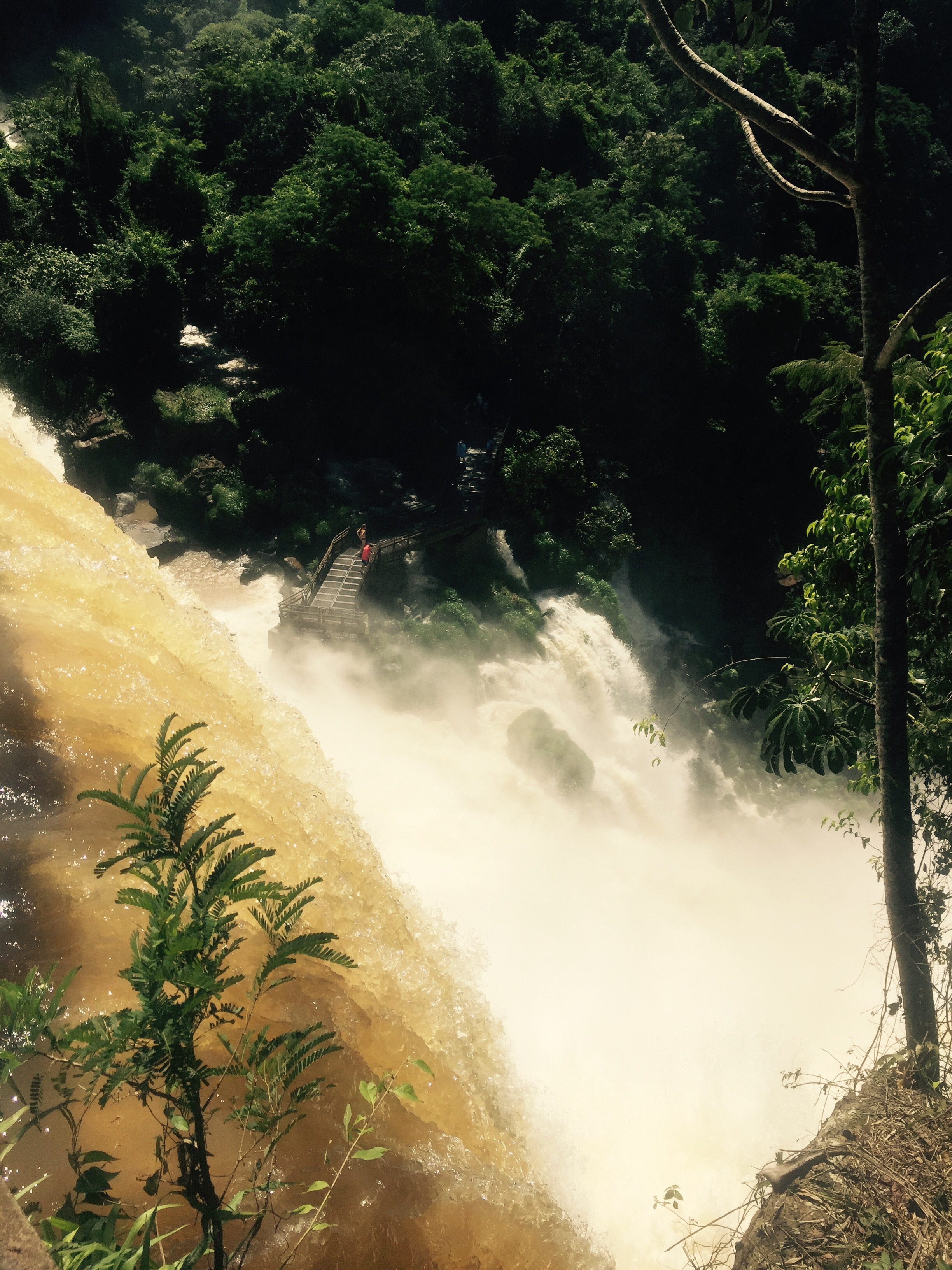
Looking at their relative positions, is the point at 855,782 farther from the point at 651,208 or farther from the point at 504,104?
the point at 504,104

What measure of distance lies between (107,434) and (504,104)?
53.7 feet

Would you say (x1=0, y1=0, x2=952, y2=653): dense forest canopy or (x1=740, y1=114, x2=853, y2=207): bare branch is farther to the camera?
(x1=0, y1=0, x2=952, y2=653): dense forest canopy

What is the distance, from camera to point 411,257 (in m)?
16.9

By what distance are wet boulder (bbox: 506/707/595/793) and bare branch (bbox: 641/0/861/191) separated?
35.9 feet

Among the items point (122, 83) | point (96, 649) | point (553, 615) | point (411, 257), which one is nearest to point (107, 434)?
point (411, 257)

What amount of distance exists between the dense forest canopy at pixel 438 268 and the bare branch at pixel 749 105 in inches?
536

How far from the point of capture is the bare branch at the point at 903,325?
3617 mm

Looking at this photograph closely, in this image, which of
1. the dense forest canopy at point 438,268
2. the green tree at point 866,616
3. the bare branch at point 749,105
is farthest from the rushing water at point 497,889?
the bare branch at point 749,105

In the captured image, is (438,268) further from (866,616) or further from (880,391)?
(880,391)

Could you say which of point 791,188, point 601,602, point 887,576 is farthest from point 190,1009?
point 601,602

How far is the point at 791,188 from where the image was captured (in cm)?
A: 421

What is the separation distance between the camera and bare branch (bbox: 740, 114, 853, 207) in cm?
381

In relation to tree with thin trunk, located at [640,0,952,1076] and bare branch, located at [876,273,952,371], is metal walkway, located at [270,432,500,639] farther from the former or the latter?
bare branch, located at [876,273,952,371]

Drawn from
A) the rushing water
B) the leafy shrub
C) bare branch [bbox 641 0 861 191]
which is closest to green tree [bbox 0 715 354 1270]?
the rushing water
